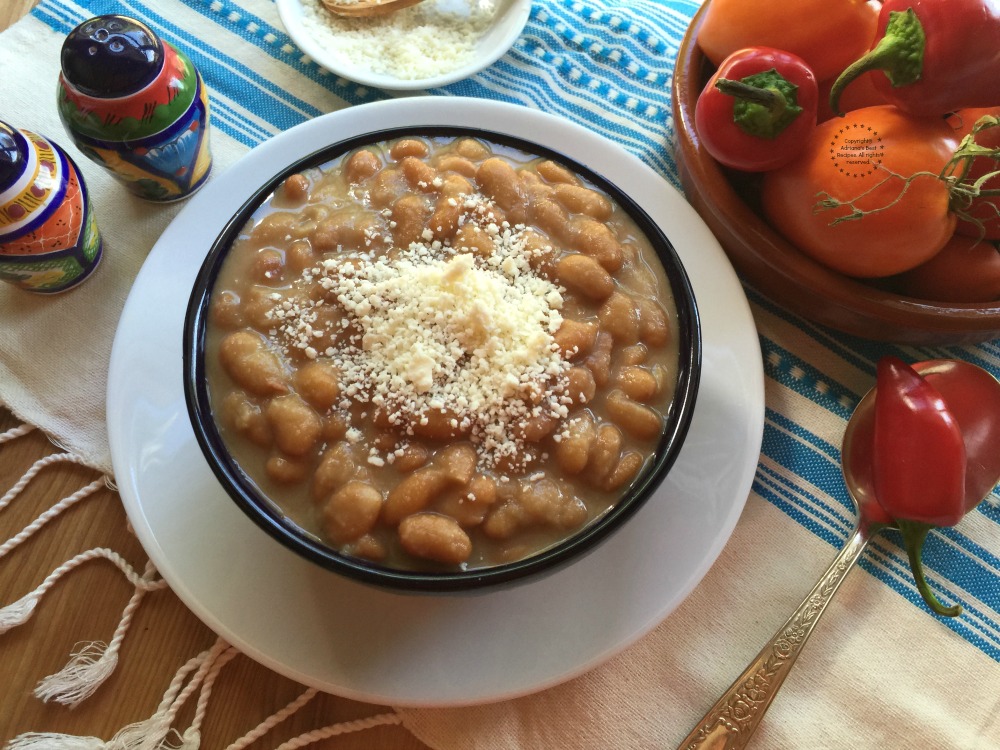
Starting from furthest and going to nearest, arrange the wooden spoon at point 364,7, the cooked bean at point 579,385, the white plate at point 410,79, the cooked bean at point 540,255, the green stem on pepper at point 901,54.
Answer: the wooden spoon at point 364,7 < the white plate at point 410,79 < the green stem on pepper at point 901,54 < the cooked bean at point 540,255 < the cooked bean at point 579,385

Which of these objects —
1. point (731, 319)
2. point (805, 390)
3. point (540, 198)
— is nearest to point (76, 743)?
point (540, 198)

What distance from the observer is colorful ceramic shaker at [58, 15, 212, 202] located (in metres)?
1.53

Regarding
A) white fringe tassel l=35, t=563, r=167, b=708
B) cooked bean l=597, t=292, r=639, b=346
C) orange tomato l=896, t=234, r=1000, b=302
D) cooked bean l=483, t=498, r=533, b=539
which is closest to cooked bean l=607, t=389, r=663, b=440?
cooked bean l=597, t=292, r=639, b=346

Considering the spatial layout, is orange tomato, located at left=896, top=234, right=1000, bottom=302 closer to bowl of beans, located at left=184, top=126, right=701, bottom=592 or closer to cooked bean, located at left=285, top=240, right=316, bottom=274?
bowl of beans, located at left=184, top=126, right=701, bottom=592

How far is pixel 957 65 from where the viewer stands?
143 centimetres

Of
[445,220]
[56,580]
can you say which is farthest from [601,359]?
[56,580]

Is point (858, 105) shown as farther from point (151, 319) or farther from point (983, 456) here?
point (151, 319)

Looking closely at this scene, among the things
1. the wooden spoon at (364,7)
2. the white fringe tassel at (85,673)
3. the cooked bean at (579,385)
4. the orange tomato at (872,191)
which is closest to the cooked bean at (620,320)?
the cooked bean at (579,385)

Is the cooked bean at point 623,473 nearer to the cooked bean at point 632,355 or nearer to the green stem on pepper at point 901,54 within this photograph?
the cooked bean at point 632,355

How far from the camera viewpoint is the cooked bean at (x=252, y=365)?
124 centimetres

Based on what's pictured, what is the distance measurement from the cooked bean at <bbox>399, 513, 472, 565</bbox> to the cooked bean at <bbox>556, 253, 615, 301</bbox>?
18.6 inches

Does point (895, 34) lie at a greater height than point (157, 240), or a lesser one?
greater

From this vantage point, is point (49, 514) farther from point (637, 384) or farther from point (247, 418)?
point (637, 384)

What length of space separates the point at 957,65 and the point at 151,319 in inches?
67.5
